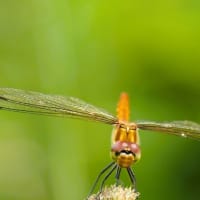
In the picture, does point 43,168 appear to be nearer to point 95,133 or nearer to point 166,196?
point 95,133

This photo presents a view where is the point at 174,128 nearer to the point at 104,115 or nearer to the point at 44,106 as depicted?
the point at 104,115

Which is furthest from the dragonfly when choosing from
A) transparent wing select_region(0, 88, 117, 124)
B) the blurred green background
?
the blurred green background

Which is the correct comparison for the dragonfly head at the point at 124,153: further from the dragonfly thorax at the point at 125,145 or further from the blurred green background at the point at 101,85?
the blurred green background at the point at 101,85

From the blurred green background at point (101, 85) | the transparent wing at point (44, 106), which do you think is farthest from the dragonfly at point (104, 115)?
the blurred green background at point (101, 85)

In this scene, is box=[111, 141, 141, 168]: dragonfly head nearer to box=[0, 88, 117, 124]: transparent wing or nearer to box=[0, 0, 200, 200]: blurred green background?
box=[0, 88, 117, 124]: transparent wing

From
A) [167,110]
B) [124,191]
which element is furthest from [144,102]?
[124,191]

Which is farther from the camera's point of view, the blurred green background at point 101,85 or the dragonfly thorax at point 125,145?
the blurred green background at point 101,85
